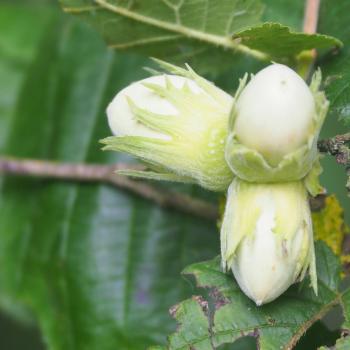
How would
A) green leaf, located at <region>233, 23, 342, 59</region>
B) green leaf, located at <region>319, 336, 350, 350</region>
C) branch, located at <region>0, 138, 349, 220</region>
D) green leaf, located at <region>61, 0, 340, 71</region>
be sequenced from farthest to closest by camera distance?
branch, located at <region>0, 138, 349, 220</region>, green leaf, located at <region>61, 0, 340, 71</region>, green leaf, located at <region>233, 23, 342, 59</region>, green leaf, located at <region>319, 336, 350, 350</region>

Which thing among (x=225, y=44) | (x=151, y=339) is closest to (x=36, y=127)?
(x=151, y=339)

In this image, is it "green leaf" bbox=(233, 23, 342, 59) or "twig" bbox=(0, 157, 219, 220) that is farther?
"twig" bbox=(0, 157, 219, 220)

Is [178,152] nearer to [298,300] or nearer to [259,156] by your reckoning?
[259,156]

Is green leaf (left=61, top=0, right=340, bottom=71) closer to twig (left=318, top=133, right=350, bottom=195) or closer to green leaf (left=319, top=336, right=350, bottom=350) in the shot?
twig (left=318, top=133, right=350, bottom=195)

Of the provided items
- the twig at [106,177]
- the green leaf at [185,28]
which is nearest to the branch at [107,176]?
the twig at [106,177]

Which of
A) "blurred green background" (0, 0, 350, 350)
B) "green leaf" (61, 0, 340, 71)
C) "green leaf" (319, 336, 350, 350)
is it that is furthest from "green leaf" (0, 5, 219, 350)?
"green leaf" (319, 336, 350, 350)

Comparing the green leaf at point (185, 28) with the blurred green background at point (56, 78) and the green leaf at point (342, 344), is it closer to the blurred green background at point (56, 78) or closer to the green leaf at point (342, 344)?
the blurred green background at point (56, 78)
